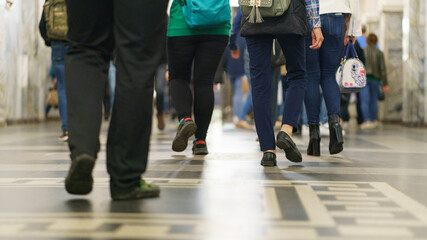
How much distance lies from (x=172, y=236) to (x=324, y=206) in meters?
0.79

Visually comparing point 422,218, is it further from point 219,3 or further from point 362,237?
point 219,3

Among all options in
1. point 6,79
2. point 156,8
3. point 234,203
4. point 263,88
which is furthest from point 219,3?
point 6,79

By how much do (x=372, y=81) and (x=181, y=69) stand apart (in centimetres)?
724

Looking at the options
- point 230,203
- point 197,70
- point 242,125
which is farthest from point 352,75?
point 242,125

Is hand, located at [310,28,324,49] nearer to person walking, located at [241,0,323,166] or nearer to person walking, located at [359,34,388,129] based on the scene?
person walking, located at [241,0,323,166]

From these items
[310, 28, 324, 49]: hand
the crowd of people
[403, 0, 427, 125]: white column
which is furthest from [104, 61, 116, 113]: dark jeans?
[310, 28, 324, 49]: hand

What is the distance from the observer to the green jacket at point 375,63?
36.1 feet

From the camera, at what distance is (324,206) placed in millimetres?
2561

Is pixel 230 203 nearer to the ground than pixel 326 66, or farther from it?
nearer to the ground

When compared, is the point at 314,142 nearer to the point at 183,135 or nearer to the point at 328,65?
the point at 328,65

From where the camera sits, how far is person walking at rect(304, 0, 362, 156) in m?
4.62

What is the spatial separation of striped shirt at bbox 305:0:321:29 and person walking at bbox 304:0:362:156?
449 mm

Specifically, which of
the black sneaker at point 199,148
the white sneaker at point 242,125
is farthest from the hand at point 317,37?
the white sneaker at point 242,125

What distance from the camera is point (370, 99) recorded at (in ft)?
37.0
